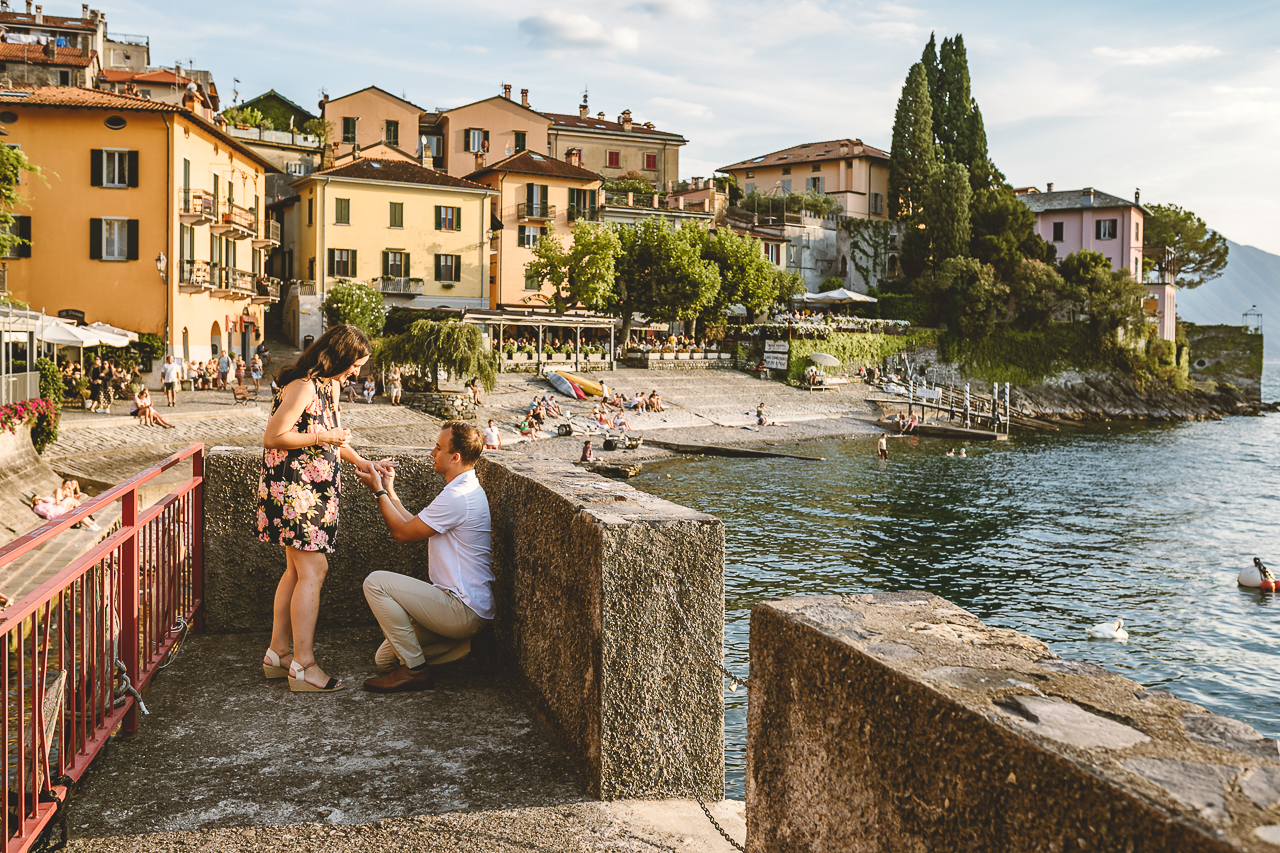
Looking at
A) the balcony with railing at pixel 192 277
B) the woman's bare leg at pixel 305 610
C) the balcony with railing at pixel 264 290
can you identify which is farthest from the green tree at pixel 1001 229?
the woman's bare leg at pixel 305 610

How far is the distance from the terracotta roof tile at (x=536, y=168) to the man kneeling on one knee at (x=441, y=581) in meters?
57.5

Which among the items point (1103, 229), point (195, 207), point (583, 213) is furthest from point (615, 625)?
point (1103, 229)

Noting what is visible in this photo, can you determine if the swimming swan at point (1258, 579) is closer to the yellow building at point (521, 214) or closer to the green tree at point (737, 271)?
the green tree at point (737, 271)

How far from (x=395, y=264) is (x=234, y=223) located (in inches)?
465

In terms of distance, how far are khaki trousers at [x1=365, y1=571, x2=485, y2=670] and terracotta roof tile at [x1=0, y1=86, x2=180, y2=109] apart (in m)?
39.4

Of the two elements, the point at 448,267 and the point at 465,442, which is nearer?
the point at 465,442

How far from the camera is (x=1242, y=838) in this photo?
4.81 feet

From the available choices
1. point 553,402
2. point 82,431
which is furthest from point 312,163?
point 82,431

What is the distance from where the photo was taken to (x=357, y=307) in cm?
4834

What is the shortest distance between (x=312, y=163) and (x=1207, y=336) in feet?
258

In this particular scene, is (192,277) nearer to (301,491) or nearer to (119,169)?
(119,169)

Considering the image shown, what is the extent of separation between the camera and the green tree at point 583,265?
2083 inches

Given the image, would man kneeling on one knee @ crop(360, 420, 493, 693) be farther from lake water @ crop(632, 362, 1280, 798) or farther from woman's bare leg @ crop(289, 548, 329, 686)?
lake water @ crop(632, 362, 1280, 798)

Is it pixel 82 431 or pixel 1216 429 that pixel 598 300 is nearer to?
pixel 82 431
